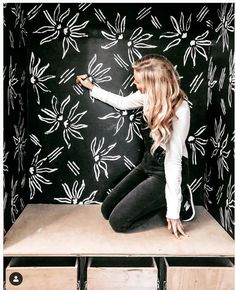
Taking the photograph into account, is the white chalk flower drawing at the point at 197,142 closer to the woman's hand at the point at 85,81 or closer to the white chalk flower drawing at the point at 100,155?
the white chalk flower drawing at the point at 100,155

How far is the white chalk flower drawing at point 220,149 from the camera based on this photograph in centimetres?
208

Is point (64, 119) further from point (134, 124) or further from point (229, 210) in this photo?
point (229, 210)

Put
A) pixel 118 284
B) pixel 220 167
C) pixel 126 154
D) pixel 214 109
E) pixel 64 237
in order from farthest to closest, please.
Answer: pixel 126 154
pixel 214 109
pixel 220 167
pixel 64 237
pixel 118 284

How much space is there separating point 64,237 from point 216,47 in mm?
1355

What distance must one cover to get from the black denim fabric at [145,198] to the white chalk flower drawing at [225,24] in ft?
2.08

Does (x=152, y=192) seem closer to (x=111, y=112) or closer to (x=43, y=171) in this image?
(x=111, y=112)

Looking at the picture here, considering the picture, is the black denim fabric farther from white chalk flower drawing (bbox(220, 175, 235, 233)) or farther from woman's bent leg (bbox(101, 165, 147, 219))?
white chalk flower drawing (bbox(220, 175, 235, 233))

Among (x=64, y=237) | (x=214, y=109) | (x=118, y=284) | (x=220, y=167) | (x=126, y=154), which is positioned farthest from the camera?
(x=126, y=154)

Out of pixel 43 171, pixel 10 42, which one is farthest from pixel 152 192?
pixel 10 42

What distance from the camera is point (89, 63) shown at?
94.9 inches

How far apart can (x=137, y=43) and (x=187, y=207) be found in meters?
1.02

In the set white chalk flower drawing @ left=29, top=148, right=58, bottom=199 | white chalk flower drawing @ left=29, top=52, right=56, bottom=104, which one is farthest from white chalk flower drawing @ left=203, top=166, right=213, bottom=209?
white chalk flower drawing @ left=29, top=52, right=56, bottom=104

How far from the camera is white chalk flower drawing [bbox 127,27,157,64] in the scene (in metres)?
2.39

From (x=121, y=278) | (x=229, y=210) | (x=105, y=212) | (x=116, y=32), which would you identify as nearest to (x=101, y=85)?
(x=116, y=32)
